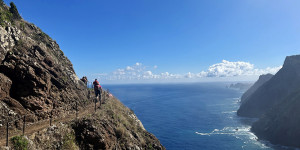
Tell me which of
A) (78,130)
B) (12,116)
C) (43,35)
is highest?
(43,35)

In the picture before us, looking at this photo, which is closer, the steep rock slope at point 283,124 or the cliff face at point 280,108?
the steep rock slope at point 283,124

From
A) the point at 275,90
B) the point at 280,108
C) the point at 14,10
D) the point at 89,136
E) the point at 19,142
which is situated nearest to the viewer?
the point at 19,142

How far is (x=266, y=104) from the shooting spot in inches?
4700

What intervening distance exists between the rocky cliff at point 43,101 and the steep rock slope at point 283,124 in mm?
75004

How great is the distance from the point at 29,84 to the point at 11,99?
7.10 ft

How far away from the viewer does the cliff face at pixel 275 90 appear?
114m

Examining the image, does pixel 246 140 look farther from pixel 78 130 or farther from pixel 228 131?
pixel 78 130

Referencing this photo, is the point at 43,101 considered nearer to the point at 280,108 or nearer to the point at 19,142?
the point at 19,142

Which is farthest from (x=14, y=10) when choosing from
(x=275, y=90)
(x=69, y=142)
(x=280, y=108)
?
(x=275, y=90)

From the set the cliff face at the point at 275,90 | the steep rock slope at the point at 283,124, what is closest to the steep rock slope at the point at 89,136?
the steep rock slope at the point at 283,124

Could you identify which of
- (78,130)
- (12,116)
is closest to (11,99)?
(12,116)

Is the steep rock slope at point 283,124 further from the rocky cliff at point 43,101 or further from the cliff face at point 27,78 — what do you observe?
the cliff face at point 27,78

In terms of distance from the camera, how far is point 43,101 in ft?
56.3

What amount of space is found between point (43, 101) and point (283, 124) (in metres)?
92.5
